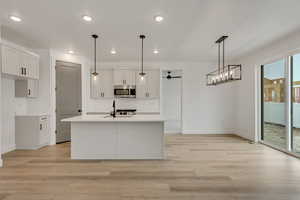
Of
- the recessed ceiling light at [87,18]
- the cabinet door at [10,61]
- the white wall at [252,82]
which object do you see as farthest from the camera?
the white wall at [252,82]

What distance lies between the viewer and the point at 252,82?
5219 mm

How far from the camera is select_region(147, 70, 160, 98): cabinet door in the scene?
6.10m

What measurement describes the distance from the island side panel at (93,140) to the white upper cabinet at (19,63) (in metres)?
1.77

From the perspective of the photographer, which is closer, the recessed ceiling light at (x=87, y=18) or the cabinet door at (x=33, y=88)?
the recessed ceiling light at (x=87, y=18)

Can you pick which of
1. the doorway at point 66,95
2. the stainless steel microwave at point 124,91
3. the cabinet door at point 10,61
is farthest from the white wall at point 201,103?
the cabinet door at point 10,61

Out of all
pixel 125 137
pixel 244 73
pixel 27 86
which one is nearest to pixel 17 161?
pixel 27 86

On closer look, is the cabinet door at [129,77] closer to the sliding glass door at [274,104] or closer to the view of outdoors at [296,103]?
the sliding glass door at [274,104]

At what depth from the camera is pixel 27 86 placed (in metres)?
4.49

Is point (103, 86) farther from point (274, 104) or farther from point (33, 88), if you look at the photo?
point (274, 104)

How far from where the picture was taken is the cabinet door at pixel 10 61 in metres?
3.55

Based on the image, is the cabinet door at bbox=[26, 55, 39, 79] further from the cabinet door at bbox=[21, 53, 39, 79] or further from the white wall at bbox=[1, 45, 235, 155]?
the white wall at bbox=[1, 45, 235, 155]

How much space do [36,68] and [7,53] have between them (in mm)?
992

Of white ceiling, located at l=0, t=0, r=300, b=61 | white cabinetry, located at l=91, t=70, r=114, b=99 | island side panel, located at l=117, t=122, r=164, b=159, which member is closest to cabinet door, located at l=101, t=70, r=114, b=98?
white cabinetry, located at l=91, t=70, r=114, b=99

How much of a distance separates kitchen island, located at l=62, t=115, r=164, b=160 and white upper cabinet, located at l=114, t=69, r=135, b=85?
2554mm
